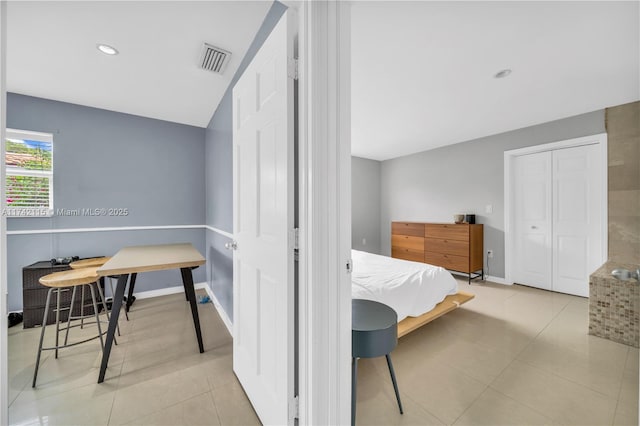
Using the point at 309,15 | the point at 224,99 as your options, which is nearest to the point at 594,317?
Result: the point at 309,15

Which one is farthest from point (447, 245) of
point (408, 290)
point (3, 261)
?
point (3, 261)

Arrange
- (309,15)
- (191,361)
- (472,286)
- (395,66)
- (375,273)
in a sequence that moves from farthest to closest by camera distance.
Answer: (472,286), (375,273), (395,66), (191,361), (309,15)

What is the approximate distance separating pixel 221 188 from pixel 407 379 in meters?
2.36

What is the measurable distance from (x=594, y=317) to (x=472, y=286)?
4.83ft

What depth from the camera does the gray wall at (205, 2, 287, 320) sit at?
217 cm

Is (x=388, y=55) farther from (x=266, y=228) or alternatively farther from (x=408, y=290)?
(x=408, y=290)

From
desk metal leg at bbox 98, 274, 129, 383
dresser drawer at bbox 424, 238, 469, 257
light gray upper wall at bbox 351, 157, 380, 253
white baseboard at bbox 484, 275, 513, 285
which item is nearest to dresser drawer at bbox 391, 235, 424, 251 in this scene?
dresser drawer at bbox 424, 238, 469, 257

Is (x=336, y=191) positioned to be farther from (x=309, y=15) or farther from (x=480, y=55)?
(x=480, y=55)

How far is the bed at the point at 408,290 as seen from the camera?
6.64ft

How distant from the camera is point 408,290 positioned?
84.9 inches

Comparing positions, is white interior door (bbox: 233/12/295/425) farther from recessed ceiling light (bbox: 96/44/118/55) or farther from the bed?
recessed ceiling light (bbox: 96/44/118/55)

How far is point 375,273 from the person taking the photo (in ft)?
7.97

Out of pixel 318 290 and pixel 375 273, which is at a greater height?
pixel 318 290

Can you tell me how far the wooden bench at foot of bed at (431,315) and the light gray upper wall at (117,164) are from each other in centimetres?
305
